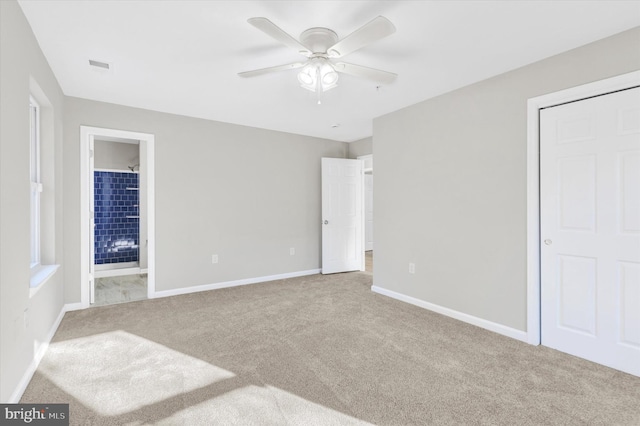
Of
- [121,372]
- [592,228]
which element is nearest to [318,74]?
[592,228]

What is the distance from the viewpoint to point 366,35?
190 cm

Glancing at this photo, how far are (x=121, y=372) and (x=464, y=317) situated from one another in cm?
312

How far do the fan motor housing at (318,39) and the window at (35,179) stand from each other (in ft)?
8.40

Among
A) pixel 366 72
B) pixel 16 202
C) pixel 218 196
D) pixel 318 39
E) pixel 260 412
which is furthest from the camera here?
pixel 218 196

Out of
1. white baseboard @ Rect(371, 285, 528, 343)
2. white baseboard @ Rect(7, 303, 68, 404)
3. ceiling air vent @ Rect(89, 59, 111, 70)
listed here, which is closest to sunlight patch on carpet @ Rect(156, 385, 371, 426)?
white baseboard @ Rect(7, 303, 68, 404)

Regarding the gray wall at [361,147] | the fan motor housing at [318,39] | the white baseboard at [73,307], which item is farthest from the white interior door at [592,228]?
the white baseboard at [73,307]

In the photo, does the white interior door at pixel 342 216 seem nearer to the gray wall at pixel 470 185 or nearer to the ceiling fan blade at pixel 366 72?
the gray wall at pixel 470 185

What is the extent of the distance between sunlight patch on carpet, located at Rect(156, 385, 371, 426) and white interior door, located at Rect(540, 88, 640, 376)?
2.01 m

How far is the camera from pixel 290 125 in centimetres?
487

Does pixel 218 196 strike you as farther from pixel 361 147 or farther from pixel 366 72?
pixel 366 72

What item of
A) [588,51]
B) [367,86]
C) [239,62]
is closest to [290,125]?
[367,86]

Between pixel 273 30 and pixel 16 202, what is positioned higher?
pixel 273 30

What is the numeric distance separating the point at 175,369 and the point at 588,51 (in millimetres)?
3962

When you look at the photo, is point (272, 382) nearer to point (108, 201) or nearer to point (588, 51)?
point (588, 51)
